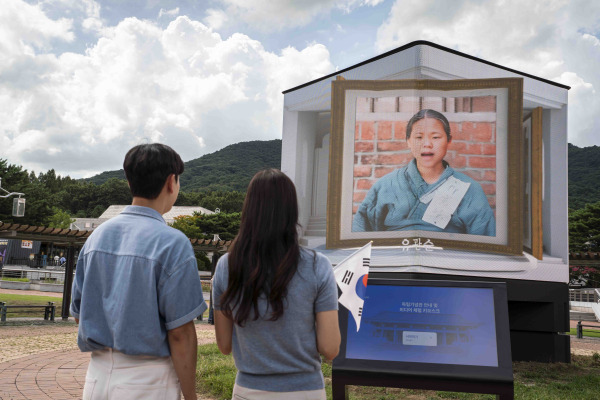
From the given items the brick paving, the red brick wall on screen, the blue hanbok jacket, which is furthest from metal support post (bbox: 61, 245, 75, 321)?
the blue hanbok jacket

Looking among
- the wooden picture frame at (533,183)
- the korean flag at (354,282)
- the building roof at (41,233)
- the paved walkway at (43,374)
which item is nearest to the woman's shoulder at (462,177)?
the wooden picture frame at (533,183)

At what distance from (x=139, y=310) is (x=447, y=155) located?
251 inches

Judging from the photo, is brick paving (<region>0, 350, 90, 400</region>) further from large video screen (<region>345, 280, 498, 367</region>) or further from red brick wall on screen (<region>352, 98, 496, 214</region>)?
red brick wall on screen (<region>352, 98, 496, 214</region>)

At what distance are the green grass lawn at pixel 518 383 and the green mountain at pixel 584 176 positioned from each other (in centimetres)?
3496

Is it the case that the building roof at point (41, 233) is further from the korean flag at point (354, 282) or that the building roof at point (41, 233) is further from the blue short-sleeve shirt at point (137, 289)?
the blue short-sleeve shirt at point (137, 289)

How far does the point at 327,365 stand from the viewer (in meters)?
6.68

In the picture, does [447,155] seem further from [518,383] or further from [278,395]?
[278,395]

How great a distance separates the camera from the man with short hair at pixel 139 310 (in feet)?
5.66

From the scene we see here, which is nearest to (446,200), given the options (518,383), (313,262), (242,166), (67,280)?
(518,383)

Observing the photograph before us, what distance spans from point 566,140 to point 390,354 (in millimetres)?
6374

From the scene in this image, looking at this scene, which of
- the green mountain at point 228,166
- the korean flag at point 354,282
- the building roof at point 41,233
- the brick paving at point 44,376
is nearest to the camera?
the korean flag at point 354,282

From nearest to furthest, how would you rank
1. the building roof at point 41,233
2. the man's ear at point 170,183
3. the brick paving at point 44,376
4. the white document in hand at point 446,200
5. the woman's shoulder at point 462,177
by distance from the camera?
the man's ear at point 170,183 < the brick paving at point 44,376 < the white document in hand at point 446,200 < the woman's shoulder at point 462,177 < the building roof at point 41,233

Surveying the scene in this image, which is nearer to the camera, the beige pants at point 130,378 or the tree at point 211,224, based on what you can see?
the beige pants at point 130,378

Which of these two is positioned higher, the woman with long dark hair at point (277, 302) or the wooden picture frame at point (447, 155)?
the wooden picture frame at point (447, 155)
